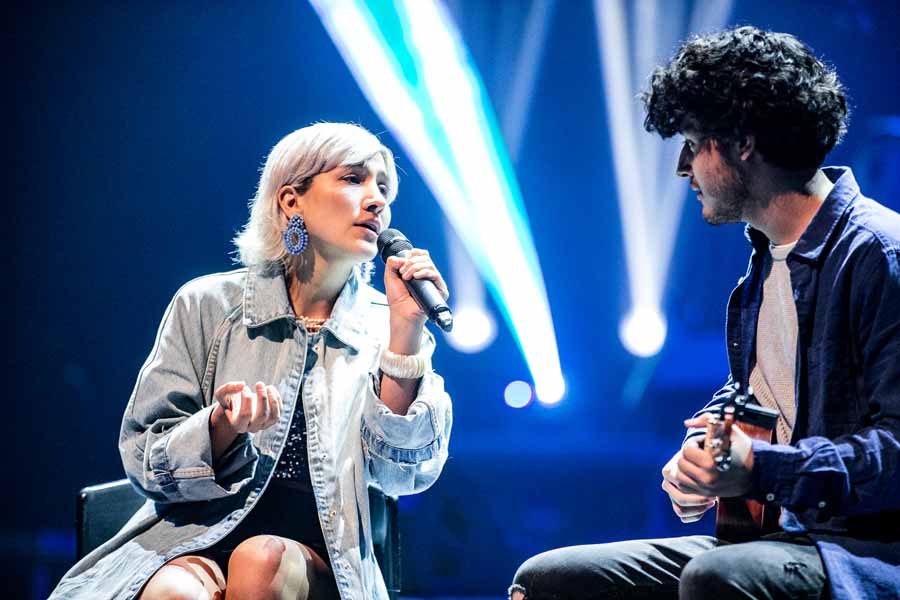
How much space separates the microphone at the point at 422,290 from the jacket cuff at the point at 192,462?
51cm

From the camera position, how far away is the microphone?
184cm

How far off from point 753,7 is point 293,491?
299 centimetres

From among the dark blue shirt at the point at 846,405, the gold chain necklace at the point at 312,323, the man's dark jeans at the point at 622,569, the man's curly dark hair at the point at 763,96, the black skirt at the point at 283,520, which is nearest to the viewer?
the dark blue shirt at the point at 846,405

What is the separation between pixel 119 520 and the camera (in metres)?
2.32

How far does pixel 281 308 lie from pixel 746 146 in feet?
3.87

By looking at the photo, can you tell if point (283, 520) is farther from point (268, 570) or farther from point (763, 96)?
point (763, 96)

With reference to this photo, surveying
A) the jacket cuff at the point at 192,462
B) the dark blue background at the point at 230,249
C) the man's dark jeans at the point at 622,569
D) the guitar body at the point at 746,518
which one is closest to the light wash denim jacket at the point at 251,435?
the jacket cuff at the point at 192,462

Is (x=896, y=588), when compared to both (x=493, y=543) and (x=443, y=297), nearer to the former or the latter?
(x=443, y=297)

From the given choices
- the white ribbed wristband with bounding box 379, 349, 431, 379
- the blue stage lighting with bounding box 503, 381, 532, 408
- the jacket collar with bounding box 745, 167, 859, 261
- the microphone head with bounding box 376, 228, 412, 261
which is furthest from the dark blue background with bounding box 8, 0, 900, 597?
the jacket collar with bounding box 745, 167, 859, 261

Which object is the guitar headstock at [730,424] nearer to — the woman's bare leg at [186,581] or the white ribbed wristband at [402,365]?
the white ribbed wristband at [402,365]

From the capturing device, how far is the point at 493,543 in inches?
152

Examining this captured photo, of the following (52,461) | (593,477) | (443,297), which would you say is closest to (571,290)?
(593,477)

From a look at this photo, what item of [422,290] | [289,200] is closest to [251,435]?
[422,290]

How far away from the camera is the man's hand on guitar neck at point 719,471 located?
137cm
